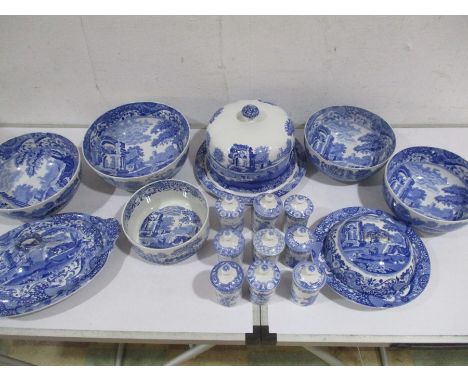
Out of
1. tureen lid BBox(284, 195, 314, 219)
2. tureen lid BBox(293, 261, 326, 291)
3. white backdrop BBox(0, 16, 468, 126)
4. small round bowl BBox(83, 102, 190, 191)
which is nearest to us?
tureen lid BBox(293, 261, 326, 291)

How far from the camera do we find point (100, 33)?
1.08 meters

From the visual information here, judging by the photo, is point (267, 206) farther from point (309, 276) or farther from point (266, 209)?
point (309, 276)

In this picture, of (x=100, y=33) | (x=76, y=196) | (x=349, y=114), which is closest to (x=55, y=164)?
(x=76, y=196)

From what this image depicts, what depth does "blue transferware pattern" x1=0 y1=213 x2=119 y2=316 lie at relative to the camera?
892mm

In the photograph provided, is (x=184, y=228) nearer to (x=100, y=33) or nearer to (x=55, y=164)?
(x=55, y=164)

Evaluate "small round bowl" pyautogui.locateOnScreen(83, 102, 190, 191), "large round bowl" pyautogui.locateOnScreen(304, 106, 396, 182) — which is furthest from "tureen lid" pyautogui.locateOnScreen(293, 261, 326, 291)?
"small round bowl" pyautogui.locateOnScreen(83, 102, 190, 191)

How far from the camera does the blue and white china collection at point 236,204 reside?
898 mm

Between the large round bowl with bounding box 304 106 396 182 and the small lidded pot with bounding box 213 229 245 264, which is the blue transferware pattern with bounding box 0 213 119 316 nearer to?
the small lidded pot with bounding box 213 229 245 264

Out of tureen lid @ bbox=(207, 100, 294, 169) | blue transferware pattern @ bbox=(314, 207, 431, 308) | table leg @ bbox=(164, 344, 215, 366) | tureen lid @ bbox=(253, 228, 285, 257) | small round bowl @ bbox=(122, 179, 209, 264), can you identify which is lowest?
table leg @ bbox=(164, 344, 215, 366)

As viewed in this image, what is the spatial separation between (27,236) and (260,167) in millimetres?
609

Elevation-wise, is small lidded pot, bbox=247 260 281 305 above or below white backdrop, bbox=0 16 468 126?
below

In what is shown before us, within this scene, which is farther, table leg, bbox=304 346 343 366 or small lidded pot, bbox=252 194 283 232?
table leg, bbox=304 346 343 366

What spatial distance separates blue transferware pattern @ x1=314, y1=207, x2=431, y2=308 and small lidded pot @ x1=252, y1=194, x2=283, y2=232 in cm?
13

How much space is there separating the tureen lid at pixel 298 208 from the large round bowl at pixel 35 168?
0.59m
